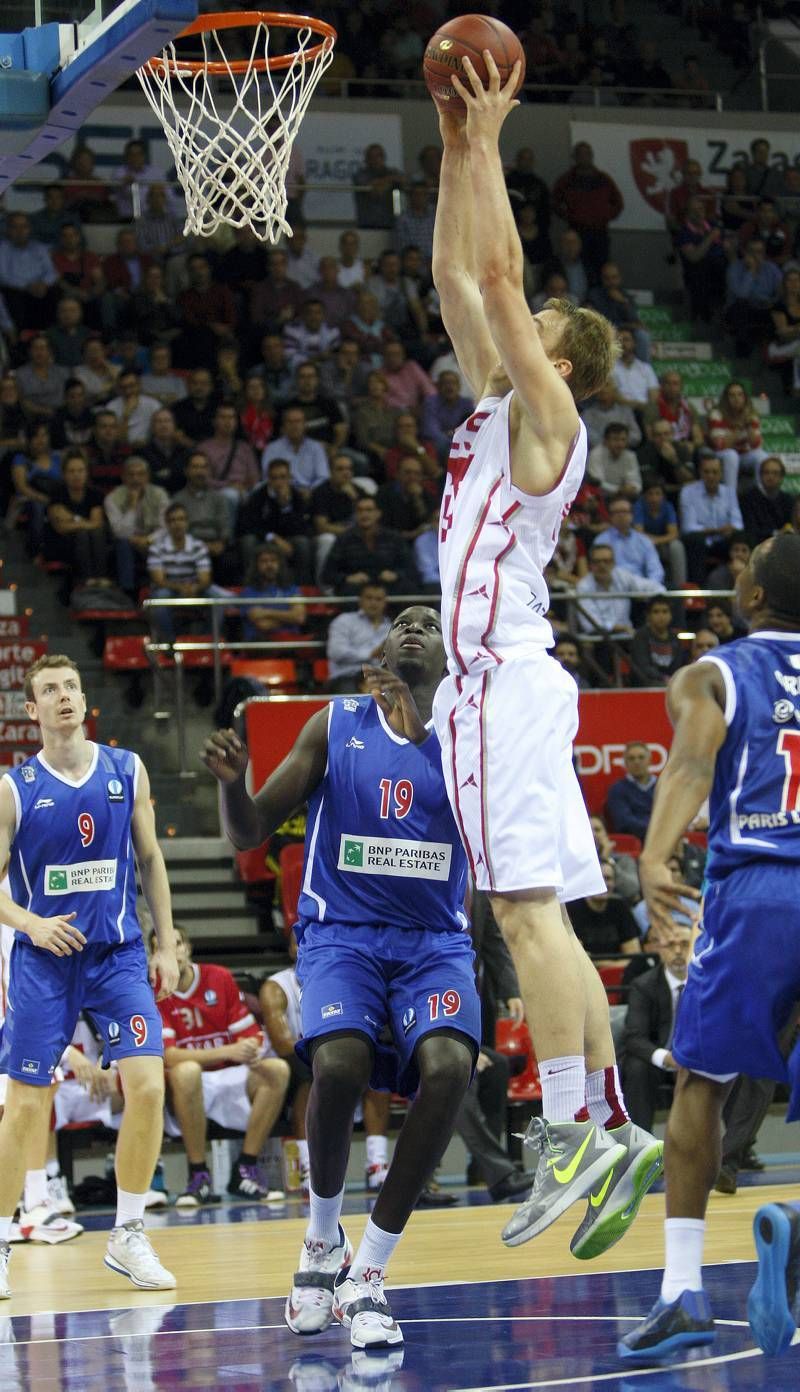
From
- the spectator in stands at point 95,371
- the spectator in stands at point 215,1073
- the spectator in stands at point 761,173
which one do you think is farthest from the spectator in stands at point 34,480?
the spectator in stands at point 761,173

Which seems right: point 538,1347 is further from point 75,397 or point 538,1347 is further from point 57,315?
point 57,315

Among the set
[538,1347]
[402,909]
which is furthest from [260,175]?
[538,1347]

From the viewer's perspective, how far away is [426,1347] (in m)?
5.19

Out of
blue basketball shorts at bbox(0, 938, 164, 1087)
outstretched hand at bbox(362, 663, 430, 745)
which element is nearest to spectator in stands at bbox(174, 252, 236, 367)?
blue basketball shorts at bbox(0, 938, 164, 1087)

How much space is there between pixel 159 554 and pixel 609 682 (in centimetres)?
353

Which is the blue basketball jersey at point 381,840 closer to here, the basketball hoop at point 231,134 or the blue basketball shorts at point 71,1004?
the blue basketball shorts at point 71,1004

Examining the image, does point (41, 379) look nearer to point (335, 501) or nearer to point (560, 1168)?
point (335, 501)

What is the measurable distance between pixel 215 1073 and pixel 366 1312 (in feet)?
17.7

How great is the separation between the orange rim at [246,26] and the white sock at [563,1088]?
13.0ft

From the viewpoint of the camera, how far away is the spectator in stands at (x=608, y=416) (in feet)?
54.9

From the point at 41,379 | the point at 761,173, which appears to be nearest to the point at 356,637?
the point at 41,379

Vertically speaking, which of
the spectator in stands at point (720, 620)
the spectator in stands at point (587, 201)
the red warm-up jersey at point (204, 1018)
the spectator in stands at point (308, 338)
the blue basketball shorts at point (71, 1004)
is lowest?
the red warm-up jersey at point (204, 1018)

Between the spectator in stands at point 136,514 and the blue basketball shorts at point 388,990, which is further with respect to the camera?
the spectator in stands at point 136,514

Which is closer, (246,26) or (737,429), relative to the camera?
(246,26)
